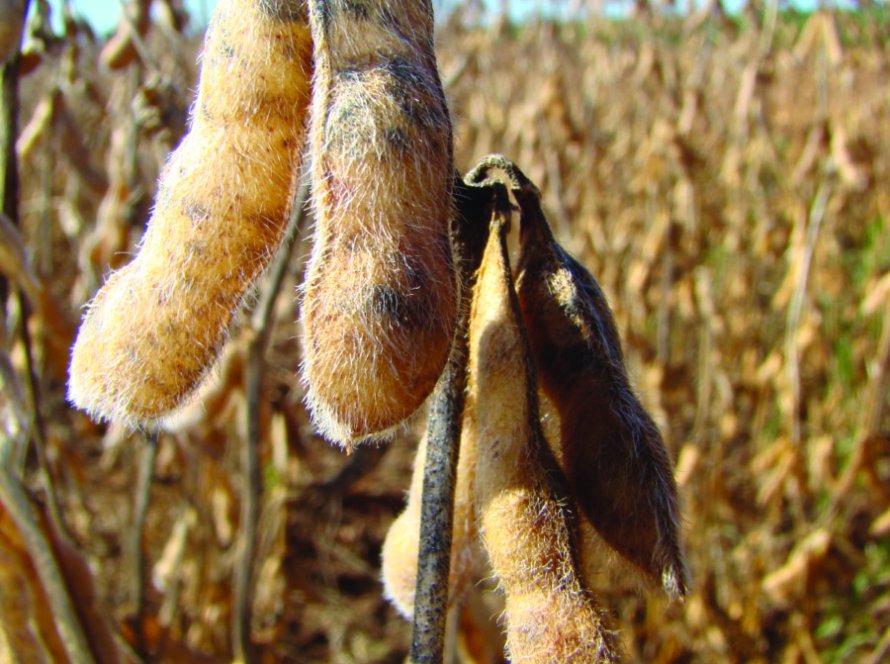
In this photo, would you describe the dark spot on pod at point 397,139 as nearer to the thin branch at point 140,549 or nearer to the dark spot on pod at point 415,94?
the dark spot on pod at point 415,94

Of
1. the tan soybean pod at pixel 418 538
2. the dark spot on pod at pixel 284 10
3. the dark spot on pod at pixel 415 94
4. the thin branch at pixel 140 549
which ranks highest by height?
the dark spot on pod at pixel 284 10

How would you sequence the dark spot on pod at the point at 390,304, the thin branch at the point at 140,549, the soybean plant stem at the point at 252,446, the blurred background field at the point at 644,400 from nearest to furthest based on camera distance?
the dark spot on pod at the point at 390,304, the soybean plant stem at the point at 252,446, the thin branch at the point at 140,549, the blurred background field at the point at 644,400

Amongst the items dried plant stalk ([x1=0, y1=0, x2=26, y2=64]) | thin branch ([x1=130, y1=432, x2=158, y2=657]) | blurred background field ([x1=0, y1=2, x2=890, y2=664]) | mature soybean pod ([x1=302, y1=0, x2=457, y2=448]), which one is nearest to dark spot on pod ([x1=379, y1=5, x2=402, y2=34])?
mature soybean pod ([x1=302, y1=0, x2=457, y2=448])

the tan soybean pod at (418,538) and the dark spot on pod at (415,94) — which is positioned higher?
the dark spot on pod at (415,94)

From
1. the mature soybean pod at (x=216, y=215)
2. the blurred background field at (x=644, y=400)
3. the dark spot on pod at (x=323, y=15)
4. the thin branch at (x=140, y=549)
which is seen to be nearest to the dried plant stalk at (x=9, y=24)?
the blurred background field at (x=644, y=400)

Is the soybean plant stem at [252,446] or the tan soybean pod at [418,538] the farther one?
the soybean plant stem at [252,446]

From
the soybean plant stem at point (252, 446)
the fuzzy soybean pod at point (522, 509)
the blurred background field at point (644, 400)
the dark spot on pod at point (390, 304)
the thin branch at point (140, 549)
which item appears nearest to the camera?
the dark spot on pod at point (390, 304)

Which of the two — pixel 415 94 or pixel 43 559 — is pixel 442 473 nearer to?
pixel 415 94

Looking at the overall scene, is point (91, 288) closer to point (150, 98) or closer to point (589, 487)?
point (150, 98)
